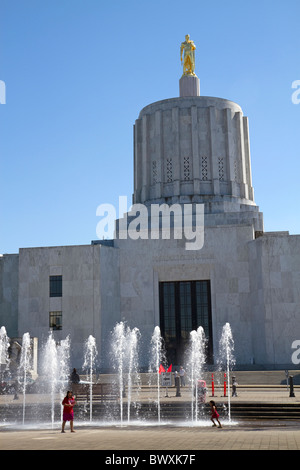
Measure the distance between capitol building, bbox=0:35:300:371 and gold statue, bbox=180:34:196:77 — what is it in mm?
3486

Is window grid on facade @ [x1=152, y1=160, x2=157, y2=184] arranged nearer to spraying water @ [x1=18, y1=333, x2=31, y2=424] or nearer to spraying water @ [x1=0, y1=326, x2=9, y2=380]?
spraying water @ [x1=18, y1=333, x2=31, y2=424]

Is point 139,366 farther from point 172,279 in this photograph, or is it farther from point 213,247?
point 213,247

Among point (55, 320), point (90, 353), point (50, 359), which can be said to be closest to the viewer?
point (90, 353)

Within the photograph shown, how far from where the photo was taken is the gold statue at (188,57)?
42.8 metres

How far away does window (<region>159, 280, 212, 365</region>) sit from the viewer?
36219mm

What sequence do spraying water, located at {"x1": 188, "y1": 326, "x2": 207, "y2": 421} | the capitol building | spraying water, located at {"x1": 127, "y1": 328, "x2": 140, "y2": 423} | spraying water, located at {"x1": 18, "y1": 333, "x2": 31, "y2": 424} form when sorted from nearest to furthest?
1. spraying water, located at {"x1": 18, "y1": 333, "x2": 31, "y2": 424}
2. the capitol building
3. spraying water, located at {"x1": 188, "y1": 326, "x2": 207, "y2": 421}
4. spraying water, located at {"x1": 127, "y1": 328, "x2": 140, "y2": 423}

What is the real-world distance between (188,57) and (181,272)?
16908mm

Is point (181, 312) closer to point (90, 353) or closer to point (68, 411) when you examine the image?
point (90, 353)

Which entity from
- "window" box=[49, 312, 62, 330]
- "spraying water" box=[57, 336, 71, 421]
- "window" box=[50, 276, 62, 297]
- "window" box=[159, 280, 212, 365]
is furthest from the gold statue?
"spraying water" box=[57, 336, 71, 421]

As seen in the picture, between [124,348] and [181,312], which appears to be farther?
[124,348]

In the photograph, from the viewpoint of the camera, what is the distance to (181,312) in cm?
3672

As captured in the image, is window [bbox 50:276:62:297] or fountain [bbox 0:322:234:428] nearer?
fountain [bbox 0:322:234:428]

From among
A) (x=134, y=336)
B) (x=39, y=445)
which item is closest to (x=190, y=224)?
(x=134, y=336)

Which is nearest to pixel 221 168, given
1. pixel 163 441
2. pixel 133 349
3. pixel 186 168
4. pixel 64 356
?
pixel 186 168
